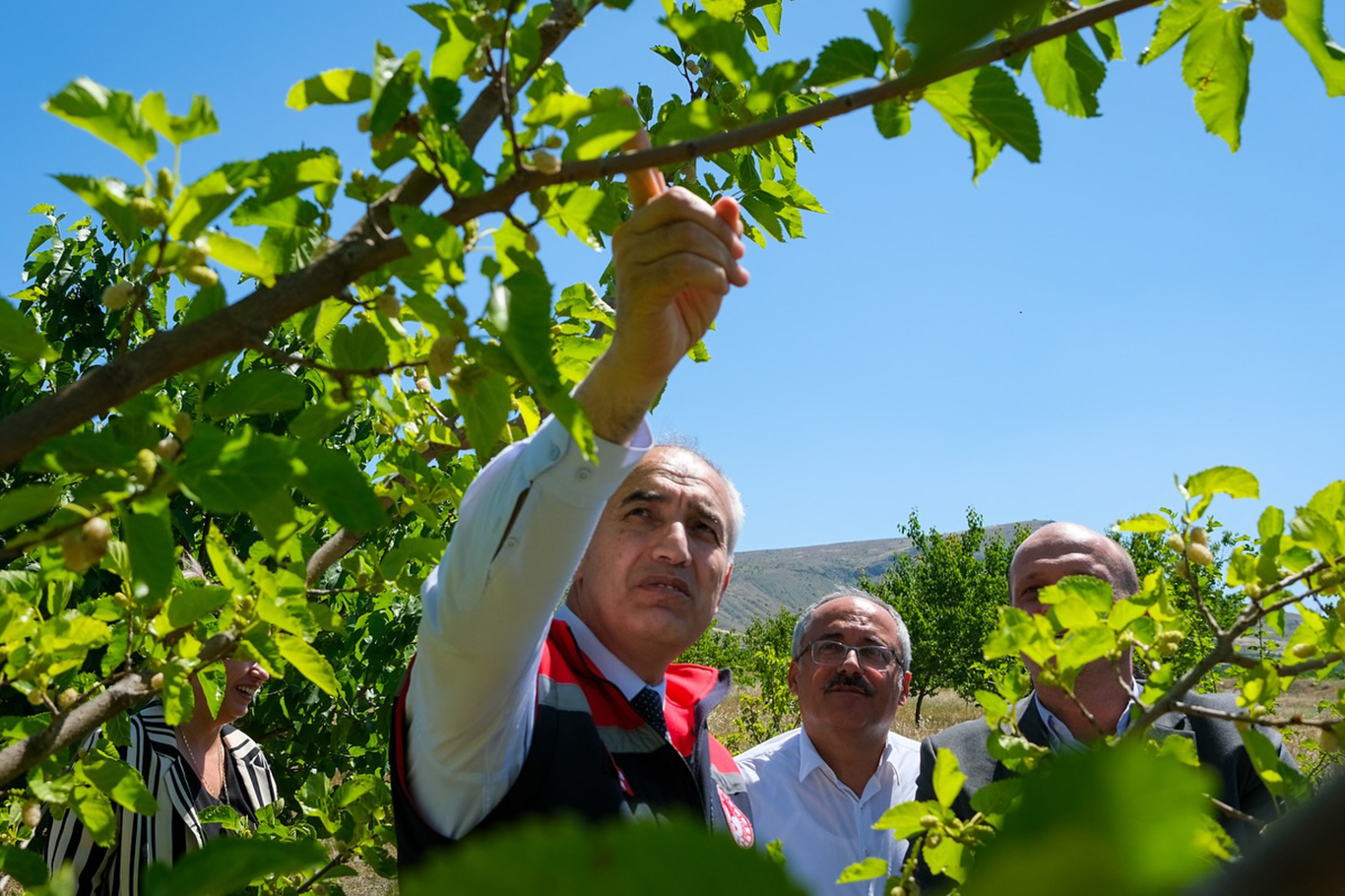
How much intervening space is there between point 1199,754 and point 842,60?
299cm

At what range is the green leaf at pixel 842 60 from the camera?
109 cm

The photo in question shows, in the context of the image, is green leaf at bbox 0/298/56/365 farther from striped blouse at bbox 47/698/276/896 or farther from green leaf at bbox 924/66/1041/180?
striped blouse at bbox 47/698/276/896

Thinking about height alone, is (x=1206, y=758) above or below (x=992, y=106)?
below

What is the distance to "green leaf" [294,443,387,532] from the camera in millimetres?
977

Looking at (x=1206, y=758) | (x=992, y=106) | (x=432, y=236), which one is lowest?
(x=1206, y=758)

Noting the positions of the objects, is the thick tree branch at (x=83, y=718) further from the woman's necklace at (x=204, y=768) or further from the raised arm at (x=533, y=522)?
the woman's necklace at (x=204, y=768)

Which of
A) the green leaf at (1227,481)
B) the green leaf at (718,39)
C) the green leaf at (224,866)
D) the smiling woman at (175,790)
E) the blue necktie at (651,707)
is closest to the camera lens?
the green leaf at (224,866)

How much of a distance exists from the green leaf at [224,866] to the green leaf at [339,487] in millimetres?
541

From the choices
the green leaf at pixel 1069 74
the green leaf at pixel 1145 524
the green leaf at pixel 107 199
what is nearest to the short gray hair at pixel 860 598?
the green leaf at pixel 1145 524

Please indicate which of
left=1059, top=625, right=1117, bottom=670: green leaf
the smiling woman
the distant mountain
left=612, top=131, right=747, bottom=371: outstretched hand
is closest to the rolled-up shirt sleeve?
left=612, top=131, right=747, bottom=371: outstretched hand

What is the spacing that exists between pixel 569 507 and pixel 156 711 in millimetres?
2816

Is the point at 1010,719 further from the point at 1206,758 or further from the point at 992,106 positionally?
the point at 1206,758

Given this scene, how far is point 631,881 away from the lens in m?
0.25

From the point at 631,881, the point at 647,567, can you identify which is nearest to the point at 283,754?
the point at 647,567
